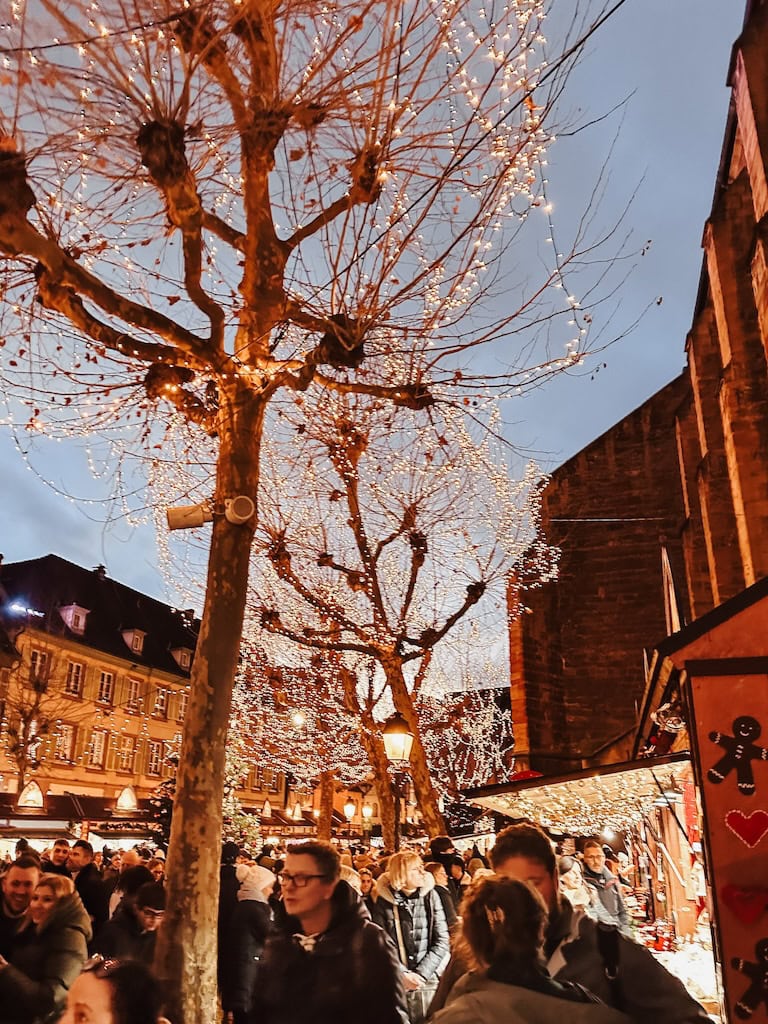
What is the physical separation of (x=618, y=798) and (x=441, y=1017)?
7.99 m

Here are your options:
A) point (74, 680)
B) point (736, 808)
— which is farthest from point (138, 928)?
point (74, 680)

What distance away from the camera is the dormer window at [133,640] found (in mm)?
42188

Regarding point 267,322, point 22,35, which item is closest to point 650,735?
point 267,322

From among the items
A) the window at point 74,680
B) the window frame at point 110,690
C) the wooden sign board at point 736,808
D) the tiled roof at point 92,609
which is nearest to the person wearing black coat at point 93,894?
the wooden sign board at point 736,808

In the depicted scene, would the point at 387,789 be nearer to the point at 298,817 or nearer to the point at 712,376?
the point at 712,376

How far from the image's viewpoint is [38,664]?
35375 millimetres

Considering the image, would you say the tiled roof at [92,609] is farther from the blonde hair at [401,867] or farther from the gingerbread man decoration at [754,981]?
the gingerbread man decoration at [754,981]

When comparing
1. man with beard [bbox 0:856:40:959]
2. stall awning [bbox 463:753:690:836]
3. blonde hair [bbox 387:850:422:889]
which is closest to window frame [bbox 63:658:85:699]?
stall awning [bbox 463:753:690:836]

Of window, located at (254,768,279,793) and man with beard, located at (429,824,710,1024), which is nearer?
man with beard, located at (429,824,710,1024)

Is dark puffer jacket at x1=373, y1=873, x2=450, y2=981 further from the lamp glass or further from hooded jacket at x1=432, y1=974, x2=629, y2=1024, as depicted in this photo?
the lamp glass

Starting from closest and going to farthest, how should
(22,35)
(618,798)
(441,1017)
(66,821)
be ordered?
1. (441,1017)
2. (22,35)
3. (618,798)
4. (66,821)

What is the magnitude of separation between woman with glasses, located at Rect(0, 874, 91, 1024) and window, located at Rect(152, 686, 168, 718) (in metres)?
39.9

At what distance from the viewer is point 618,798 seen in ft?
32.2

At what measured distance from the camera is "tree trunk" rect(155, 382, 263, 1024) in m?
5.26
